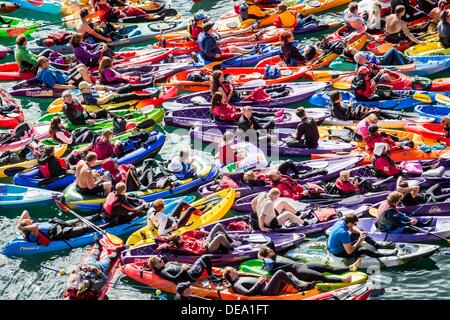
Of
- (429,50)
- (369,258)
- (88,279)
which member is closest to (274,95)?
(429,50)

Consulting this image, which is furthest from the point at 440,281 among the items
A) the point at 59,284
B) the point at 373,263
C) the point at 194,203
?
the point at 59,284

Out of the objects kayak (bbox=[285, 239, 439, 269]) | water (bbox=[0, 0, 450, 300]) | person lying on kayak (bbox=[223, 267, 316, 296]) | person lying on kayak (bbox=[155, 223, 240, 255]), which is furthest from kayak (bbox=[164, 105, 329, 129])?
person lying on kayak (bbox=[223, 267, 316, 296])

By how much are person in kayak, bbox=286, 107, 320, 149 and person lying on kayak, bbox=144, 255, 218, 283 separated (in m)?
6.51

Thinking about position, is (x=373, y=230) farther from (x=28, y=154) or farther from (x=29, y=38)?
(x=29, y=38)

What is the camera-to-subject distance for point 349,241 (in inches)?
789

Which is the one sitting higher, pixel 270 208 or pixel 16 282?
pixel 270 208

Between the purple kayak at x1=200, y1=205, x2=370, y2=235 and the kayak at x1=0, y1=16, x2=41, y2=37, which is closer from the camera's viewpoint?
the purple kayak at x1=200, y1=205, x2=370, y2=235

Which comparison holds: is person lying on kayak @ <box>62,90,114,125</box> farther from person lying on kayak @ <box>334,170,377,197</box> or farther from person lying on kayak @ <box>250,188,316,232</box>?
person lying on kayak @ <box>334,170,377,197</box>

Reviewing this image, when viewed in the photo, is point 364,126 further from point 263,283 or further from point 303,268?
point 263,283

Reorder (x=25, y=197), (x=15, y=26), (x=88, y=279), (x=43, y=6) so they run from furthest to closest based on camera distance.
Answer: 1. (x=43, y=6)
2. (x=15, y=26)
3. (x=25, y=197)
4. (x=88, y=279)

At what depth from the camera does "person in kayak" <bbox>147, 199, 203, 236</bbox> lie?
21516mm

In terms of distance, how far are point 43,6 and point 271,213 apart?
807 inches

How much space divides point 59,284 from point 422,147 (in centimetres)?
1083

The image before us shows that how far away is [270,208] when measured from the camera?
2125 cm
